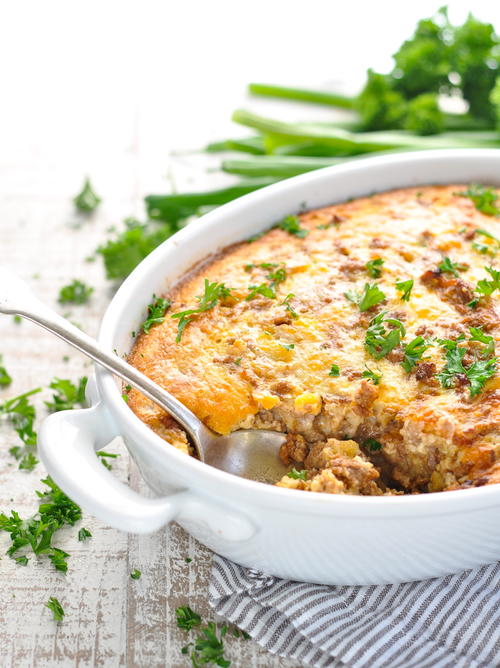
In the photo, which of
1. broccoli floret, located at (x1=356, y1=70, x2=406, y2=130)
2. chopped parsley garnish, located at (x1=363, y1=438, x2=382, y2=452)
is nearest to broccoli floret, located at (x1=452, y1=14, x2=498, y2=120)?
broccoli floret, located at (x1=356, y1=70, x2=406, y2=130)

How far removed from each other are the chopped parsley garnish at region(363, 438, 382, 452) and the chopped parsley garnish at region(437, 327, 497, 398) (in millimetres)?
283

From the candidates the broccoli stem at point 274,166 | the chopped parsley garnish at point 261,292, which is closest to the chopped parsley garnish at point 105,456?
the chopped parsley garnish at point 261,292

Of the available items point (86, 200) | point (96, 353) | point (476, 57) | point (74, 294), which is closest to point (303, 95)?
point (476, 57)

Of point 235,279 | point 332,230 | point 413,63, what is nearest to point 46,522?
point 235,279

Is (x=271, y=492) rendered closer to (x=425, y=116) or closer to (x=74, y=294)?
(x=74, y=294)

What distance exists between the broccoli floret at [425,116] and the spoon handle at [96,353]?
106 inches

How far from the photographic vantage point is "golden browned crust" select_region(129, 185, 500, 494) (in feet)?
9.00

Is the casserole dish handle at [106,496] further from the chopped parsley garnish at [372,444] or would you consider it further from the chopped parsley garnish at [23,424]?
the chopped parsley garnish at [23,424]

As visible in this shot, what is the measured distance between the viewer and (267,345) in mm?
3020

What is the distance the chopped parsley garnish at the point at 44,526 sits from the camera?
2.92 meters

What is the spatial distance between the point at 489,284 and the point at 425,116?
1919mm

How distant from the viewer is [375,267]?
3.32 m

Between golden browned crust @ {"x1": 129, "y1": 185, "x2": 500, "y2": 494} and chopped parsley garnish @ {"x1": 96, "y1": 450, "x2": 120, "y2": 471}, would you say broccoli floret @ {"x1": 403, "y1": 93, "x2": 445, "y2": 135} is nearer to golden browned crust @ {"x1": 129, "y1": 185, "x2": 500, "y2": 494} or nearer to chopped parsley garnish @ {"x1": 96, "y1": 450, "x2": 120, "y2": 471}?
golden browned crust @ {"x1": 129, "y1": 185, "x2": 500, "y2": 494}

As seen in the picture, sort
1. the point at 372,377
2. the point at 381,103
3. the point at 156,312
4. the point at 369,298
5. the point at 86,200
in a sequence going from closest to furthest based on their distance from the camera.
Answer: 1. the point at 372,377
2. the point at 369,298
3. the point at 156,312
4. the point at 86,200
5. the point at 381,103
